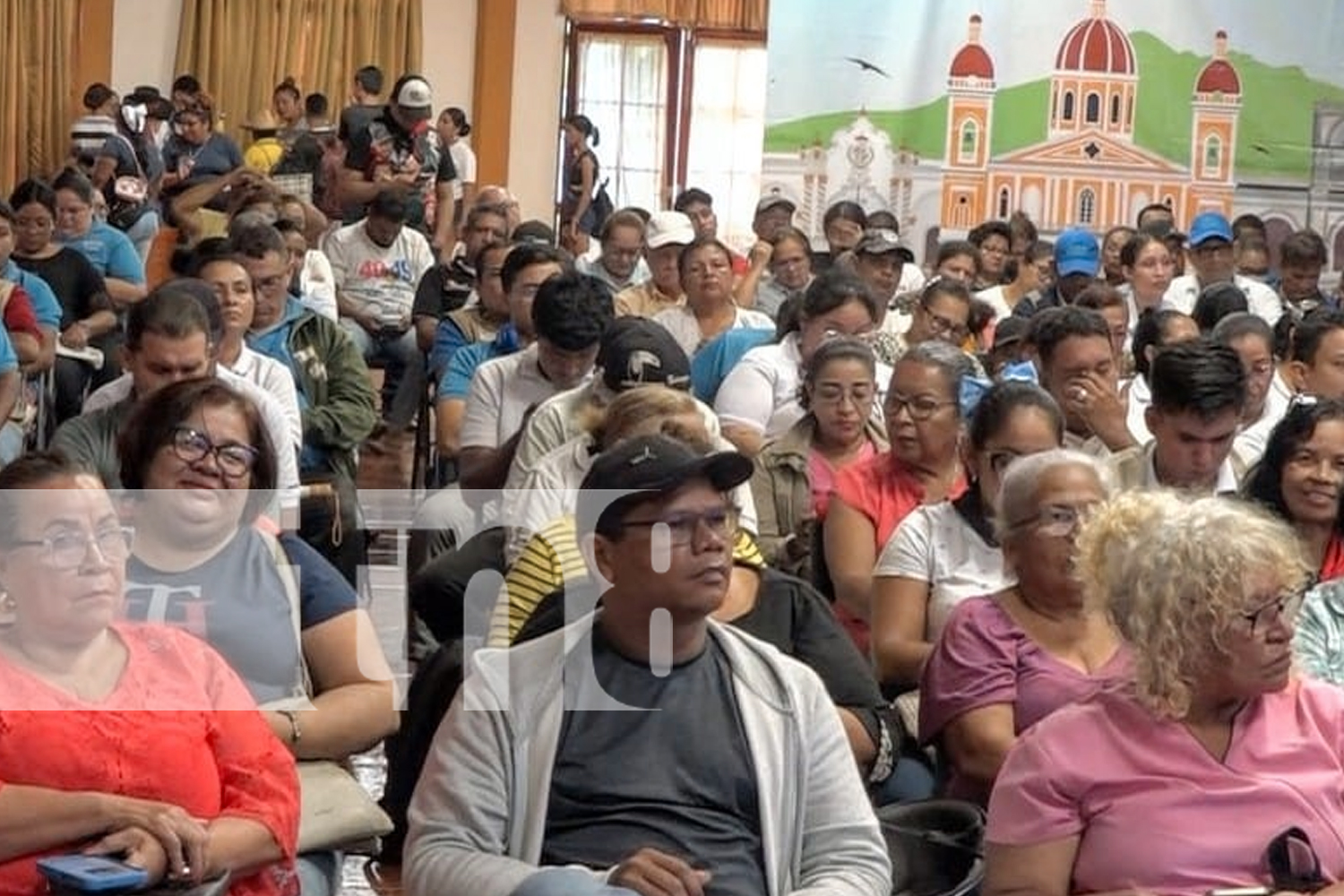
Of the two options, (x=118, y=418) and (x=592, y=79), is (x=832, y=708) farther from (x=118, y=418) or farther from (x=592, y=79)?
(x=592, y=79)

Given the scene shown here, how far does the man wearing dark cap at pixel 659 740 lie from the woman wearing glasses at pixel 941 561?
3.20ft

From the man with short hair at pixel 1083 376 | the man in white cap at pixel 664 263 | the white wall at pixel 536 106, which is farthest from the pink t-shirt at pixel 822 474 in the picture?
the white wall at pixel 536 106

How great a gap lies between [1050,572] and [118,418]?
1.75 m

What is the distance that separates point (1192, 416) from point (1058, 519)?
3.25 ft

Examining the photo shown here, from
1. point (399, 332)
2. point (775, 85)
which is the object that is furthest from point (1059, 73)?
point (399, 332)

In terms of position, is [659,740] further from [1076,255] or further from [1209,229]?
[1209,229]

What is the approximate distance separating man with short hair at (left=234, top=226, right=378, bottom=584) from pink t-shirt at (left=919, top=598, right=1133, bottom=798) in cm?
251

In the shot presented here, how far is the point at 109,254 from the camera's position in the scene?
28.0 feet

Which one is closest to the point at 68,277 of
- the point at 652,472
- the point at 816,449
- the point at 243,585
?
the point at 816,449

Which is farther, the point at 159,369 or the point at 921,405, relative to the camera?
the point at 921,405

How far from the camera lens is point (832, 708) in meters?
3.04

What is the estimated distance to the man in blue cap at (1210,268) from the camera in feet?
29.0

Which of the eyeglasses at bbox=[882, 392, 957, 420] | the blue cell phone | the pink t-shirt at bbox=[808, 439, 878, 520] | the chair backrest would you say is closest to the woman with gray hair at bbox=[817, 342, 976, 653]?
the eyeglasses at bbox=[882, 392, 957, 420]

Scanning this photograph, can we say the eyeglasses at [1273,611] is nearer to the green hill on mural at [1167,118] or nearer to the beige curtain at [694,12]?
the green hill on mural at [1167,118]
